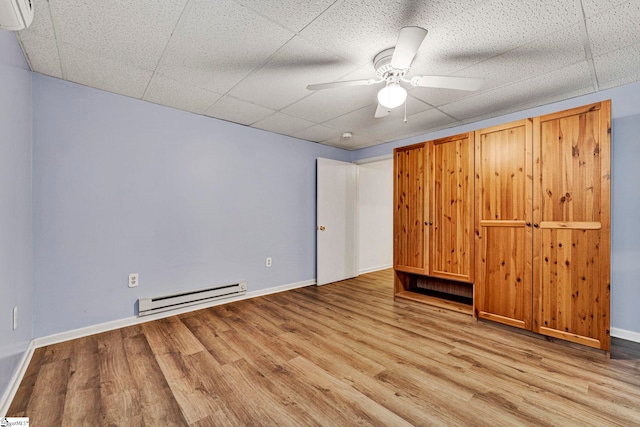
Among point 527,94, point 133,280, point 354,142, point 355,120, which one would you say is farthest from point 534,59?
point 133,280

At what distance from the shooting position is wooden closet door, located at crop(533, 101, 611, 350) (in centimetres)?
213

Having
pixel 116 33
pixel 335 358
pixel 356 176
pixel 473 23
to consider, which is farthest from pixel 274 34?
pixel 356 176

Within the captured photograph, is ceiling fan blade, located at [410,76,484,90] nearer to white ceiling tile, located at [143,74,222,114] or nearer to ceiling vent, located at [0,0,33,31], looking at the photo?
white ceiling tile, located at [143,74,222,114]

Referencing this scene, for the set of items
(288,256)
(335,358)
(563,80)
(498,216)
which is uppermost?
(563,80)

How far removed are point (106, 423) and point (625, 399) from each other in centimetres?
300

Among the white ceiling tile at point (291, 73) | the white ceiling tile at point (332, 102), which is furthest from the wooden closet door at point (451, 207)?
the white ceiling tile at point (291, 73)

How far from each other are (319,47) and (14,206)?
2.32 meters

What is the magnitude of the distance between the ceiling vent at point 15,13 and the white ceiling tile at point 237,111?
63.7 inches

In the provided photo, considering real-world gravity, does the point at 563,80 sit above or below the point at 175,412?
above

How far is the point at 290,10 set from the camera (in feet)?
5.16

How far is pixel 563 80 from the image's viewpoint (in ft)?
7.71

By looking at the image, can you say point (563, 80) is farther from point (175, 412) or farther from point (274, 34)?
point (175, 412)

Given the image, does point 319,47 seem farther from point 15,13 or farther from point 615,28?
point 615,28

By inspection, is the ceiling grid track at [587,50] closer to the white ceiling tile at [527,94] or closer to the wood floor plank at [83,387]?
the white ceiling tile at [527,94]
